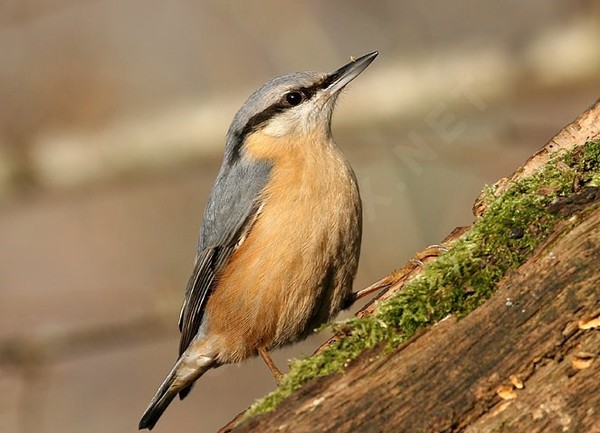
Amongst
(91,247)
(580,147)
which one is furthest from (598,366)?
(91,247)

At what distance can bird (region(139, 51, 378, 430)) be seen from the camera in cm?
442

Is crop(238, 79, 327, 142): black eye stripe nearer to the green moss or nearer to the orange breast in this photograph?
the orange breast

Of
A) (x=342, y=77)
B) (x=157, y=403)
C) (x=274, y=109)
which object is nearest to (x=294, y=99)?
(x=274, y=109)

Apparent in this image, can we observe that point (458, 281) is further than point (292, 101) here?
No

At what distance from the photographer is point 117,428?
7820mm

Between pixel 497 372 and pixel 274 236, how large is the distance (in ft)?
5.62

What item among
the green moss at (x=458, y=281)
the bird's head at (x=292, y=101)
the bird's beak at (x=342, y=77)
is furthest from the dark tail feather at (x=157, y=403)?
the green moss at (x=458, y=281)

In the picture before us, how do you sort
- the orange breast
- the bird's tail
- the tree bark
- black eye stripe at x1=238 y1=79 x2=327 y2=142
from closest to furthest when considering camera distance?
the tree bark, the orange breast, the bird's tail, black eye stripe at x1=238 y1=79 x2=327 y2=142

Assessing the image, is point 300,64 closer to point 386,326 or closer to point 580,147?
point 580,147

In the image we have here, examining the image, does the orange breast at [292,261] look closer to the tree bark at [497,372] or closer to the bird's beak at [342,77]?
the bird's beak at [342,77]

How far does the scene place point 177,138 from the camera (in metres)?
5.83

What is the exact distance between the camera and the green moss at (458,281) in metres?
3.12

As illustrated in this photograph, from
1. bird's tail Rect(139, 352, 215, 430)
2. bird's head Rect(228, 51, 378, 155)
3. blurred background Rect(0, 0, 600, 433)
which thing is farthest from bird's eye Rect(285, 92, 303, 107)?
bird's tail Rect(139, 352, 215, 430)

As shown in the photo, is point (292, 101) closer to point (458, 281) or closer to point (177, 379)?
point (177, 379)
